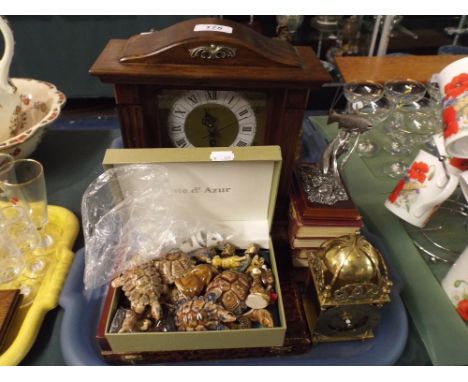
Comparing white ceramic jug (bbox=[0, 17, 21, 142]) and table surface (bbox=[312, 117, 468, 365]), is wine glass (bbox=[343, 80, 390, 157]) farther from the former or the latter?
white ceramic jug (bbox=[0, 17, 21, 142])

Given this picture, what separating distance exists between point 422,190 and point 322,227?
228 mm

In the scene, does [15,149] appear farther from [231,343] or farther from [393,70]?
[393,70]

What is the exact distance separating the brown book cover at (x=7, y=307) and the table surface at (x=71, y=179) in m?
0.05

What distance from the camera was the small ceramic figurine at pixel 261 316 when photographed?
545 millimetres

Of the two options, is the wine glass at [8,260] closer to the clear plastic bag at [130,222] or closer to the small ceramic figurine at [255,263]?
the clear plastic bag at [130,222]

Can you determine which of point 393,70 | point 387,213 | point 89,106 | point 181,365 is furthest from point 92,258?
point 89,106

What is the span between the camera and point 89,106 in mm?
2154

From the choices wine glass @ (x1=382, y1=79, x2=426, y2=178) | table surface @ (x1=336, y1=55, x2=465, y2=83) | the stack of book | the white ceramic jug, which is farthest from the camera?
table surface @ (x1=336, y1=55, x2=465, y2=83)

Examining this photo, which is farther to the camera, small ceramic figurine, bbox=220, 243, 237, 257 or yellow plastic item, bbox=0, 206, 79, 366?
small ceramic figurine, bbox=220, 243, 237, 257

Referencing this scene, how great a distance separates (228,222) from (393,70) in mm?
993

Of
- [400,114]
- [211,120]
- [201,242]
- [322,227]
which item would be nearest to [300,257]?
[322,227]

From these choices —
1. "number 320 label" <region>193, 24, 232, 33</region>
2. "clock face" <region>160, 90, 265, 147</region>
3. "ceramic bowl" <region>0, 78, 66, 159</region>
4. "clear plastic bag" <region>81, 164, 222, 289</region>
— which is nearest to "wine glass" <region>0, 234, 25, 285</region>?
"clear plastic bag" <region>81, 164, 222, 289</region>

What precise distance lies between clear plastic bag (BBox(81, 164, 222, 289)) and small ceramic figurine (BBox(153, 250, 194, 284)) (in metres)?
0.02

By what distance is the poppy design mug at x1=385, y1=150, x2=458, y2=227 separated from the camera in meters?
0.67
